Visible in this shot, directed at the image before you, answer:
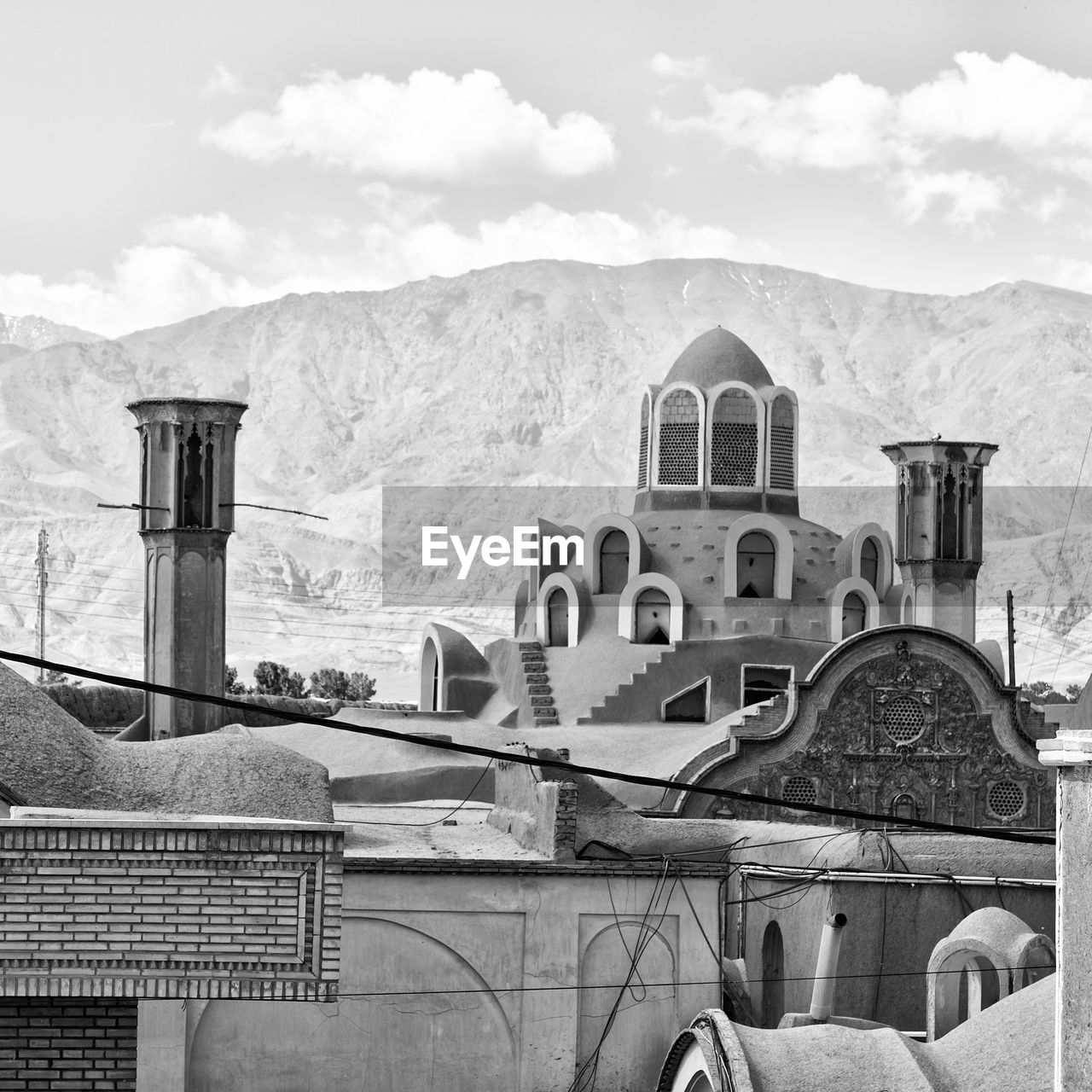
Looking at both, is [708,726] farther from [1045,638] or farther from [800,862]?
[1045,638]

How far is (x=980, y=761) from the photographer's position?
3081 centimetres

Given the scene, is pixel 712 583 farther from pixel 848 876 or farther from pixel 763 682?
pixel 848 876

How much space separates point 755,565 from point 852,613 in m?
2.02

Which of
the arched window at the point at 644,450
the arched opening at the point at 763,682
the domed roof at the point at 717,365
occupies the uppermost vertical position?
the domed roof at the point at 717,365

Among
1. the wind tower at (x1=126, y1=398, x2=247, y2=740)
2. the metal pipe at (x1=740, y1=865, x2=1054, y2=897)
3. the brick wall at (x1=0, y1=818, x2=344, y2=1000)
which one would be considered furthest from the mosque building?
the brick wall at (x1=0, y1=818, x2=344, y2=1000)

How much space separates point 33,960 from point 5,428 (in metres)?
189

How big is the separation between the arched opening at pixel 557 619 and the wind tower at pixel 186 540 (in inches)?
284

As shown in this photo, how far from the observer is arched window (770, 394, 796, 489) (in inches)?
1588

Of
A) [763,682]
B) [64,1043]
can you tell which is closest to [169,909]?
[64,1043]

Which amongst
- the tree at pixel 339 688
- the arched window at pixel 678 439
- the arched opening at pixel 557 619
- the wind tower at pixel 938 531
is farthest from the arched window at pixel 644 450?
the tree at pixel 339 688

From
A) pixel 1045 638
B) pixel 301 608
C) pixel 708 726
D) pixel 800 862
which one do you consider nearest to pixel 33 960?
pixel 800 862

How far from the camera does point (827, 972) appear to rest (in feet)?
59.2

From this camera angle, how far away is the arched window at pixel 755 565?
126ft

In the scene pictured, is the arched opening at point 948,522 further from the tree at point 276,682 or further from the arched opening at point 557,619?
the tree at point 276,682
